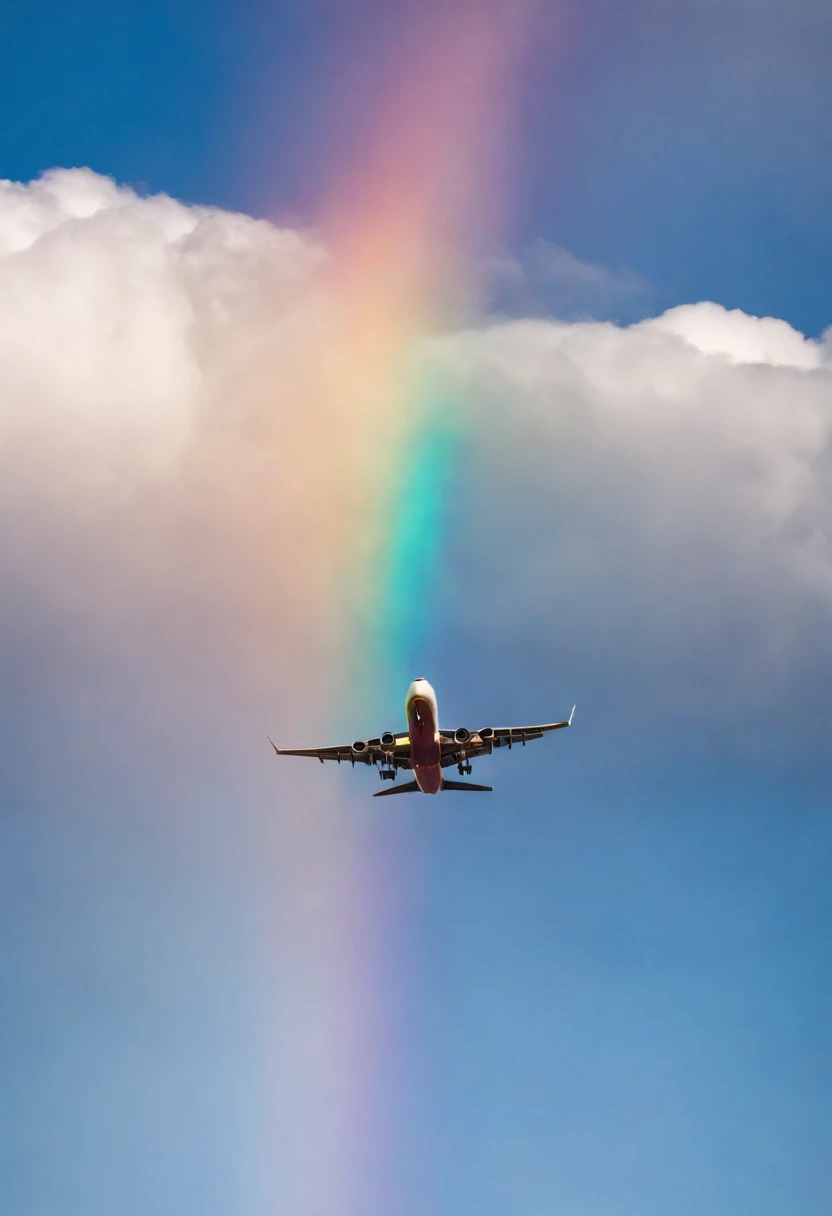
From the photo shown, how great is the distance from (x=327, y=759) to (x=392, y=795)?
7.55 m

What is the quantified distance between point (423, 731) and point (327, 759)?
74.7 feet

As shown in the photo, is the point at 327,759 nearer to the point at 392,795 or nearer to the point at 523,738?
the point at 392,795

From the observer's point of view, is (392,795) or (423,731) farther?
(392,795)

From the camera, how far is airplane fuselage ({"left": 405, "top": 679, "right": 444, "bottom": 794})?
393ft

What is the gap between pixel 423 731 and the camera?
121500 millimetres

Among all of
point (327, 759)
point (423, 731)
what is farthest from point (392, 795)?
point (423, 731)

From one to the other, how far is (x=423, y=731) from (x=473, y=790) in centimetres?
1873

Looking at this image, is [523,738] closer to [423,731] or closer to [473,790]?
[473,790]

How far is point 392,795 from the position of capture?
141 meters

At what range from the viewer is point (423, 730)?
12138 cm

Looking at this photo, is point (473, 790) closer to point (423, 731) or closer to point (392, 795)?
point (392, 795)

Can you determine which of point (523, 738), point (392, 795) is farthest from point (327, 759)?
point (523, 738)

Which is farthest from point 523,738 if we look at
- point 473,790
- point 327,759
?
point 327,759

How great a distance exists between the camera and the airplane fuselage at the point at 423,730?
119750mm
